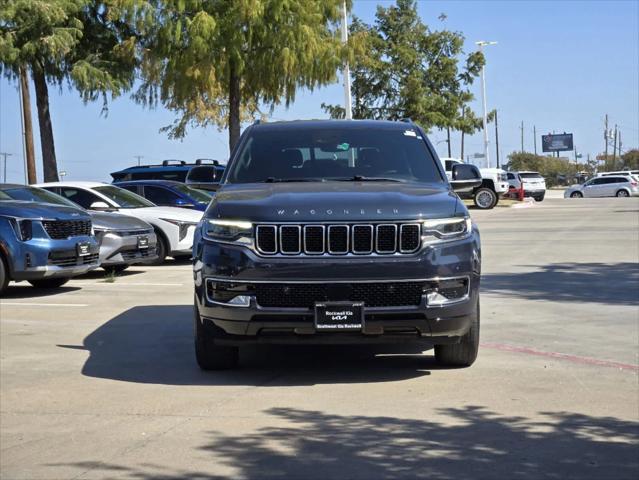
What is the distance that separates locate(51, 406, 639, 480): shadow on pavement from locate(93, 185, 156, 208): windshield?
11391 mm

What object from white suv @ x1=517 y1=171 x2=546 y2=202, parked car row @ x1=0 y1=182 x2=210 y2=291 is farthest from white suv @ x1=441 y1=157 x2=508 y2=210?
parked car row @ x1=0 y1=182 x2=210 y2=291

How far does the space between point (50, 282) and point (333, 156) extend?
728 cm

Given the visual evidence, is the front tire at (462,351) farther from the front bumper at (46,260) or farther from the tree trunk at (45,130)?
the tree trunk at (45,130)

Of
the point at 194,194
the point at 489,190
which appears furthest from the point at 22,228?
the point at 489,190

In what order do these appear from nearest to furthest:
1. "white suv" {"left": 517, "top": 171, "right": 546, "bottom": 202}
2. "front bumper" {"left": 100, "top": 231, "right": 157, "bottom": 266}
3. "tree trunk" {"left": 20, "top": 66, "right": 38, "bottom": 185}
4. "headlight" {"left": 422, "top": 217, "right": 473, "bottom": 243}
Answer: "headlight" {"left": 422, "top": 217, "right": 473, "bottom": 243}, "front bumper" {"left": 100, "top": 231, "right": 157, "bottom": 266}, "tree trunk" {"left": 20, "top": 66, "right": 38, "bottom": 185}, "white suv" {"left": 517, "top": 171, "right": 546, "bottom": 202}

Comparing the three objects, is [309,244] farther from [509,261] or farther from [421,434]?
[509,261]

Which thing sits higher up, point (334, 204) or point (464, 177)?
point (464, 177)

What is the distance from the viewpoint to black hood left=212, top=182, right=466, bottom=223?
7004 millimetres

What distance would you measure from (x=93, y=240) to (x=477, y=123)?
39.0 meters

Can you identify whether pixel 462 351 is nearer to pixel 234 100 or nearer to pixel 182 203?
pixel 182 203

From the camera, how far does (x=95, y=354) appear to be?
29.0 ft

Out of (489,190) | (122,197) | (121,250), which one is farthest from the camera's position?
(489,190)

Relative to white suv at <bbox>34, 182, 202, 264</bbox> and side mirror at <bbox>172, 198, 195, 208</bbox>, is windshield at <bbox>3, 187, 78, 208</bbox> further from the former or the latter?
side mirror at <bbox>172, 198, 195, 208</bbox>

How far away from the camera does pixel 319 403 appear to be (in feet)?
22.4
